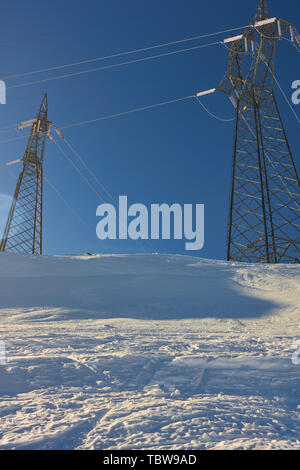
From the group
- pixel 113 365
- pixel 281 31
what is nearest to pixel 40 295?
pixel 113 365

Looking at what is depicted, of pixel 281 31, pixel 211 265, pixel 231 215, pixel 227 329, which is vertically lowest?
pixel 227 329

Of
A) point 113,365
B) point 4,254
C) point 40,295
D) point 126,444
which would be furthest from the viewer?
point 4,254

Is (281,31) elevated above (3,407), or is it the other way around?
(281,31)

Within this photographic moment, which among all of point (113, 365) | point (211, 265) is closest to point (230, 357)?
point (113, 365)

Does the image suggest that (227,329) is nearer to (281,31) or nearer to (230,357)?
(230,357)

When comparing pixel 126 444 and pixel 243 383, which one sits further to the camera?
pixel 243 383

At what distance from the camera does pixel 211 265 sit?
343 inches

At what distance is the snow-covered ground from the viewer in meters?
1.75

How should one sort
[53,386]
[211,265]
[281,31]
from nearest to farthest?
[53,386] → [211,265] → [281,31]

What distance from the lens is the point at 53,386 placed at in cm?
236

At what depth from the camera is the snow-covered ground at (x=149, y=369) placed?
1755 millimetres

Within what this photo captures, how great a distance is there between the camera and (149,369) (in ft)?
8.90

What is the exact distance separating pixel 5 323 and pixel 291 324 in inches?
167

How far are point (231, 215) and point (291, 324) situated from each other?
30.9 feet
